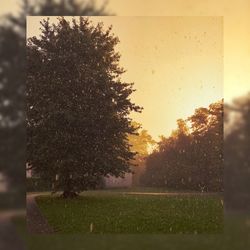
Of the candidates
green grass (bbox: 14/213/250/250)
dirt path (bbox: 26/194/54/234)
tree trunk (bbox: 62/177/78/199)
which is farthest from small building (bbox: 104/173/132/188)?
dirt path (bbox: 26/194/54/234)

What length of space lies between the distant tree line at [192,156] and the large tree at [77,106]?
0.36 meters

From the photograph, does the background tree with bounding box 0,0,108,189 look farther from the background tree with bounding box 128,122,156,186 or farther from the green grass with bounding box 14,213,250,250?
the background tree with bounding box 128,122,156,186

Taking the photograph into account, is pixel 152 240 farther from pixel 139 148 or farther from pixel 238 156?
pixel 238 156

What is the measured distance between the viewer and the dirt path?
8461 millimetres

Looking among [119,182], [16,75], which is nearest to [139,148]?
[119,182]

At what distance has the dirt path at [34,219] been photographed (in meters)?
8.46

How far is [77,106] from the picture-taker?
28.2ft

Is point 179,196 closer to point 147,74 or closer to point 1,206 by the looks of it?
point 147,74

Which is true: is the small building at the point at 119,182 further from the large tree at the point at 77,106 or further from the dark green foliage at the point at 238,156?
the dark green foliage at the point at 238,156

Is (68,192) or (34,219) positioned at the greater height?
(68,192)

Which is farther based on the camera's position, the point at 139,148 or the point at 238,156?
the point at 139,148

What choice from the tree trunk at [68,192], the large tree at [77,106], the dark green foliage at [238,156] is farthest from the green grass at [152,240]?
the large tree at [77,106]

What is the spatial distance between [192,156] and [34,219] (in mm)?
1870

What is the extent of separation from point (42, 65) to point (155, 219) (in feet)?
6.91
